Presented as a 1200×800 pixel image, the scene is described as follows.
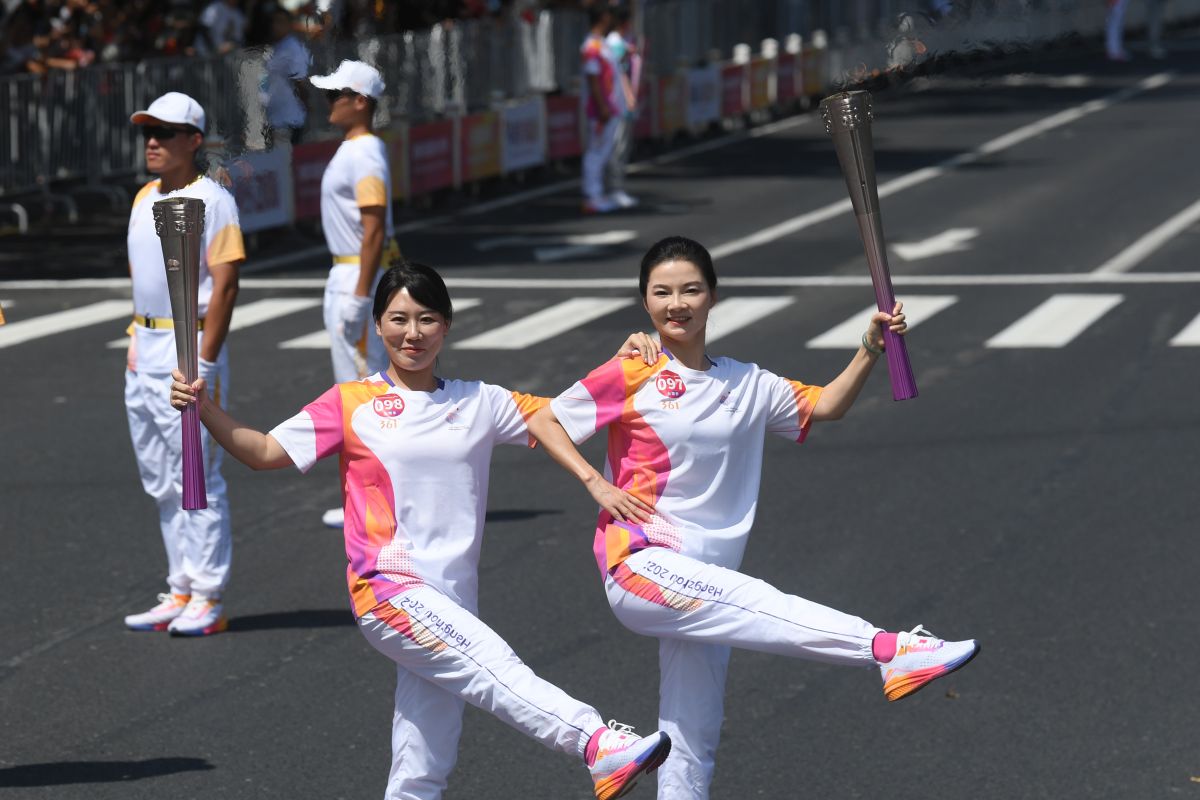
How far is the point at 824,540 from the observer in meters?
10.0

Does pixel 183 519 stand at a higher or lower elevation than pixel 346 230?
lower

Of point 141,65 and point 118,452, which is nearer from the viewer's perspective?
point 118,452

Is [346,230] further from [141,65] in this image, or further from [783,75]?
[783,75]

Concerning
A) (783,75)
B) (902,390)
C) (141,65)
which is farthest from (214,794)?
(783,75)

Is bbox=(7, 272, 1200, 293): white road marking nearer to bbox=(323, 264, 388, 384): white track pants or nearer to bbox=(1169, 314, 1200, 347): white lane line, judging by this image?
bbox=(1169, 314, 1200, 347): white lane line

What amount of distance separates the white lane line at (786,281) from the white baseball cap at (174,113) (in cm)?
1078

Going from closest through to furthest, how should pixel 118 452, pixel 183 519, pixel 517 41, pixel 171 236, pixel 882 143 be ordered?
1. pixel 171 236
2. pixel 183 519
3. pixel 118 452
4. pixel 517 41
5. pixel 882 143

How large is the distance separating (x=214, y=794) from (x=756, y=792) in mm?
1798

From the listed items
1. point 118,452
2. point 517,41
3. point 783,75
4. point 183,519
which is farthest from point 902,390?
point 783,75

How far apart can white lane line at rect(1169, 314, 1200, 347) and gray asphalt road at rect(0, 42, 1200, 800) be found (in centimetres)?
16

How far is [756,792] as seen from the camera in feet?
22.3

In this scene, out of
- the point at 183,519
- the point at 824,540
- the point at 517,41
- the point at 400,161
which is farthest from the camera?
the point at 517,41

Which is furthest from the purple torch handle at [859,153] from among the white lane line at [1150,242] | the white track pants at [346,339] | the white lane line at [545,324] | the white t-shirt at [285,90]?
the white lane line at [1150,242]

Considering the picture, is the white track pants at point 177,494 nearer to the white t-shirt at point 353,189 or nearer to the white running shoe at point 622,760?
the white t-shirt at point 353,189
